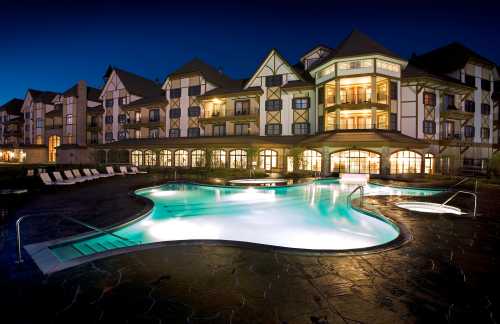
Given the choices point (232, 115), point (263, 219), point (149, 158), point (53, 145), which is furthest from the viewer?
point (53, 145)

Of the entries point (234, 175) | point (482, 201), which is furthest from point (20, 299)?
point (234, 175)

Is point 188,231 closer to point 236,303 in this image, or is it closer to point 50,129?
point 236,303

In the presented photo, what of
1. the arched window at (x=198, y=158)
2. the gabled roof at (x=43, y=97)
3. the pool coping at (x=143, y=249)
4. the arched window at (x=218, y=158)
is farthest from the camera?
the gabled roof at (x=43, y=97)

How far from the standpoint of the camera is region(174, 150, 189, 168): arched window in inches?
1201

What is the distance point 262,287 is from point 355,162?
72.0 feet

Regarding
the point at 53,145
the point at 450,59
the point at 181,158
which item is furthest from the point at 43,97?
the point at 450,59

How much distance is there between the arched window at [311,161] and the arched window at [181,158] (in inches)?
534

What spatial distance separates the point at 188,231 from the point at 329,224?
531 cm

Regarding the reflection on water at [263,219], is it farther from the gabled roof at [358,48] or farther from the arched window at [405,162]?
the gabled roof at [358,48]

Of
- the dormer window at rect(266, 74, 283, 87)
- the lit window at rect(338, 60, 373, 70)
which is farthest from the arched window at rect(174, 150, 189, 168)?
the lit window at rect(338, 60, 373, 70)

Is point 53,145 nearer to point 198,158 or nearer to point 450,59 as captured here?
point 198,158

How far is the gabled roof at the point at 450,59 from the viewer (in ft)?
Answer: 91.1

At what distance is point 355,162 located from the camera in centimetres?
2338

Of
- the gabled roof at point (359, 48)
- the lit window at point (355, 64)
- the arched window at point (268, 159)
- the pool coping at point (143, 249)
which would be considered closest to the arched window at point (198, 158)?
the arched window at point (268, 159)
